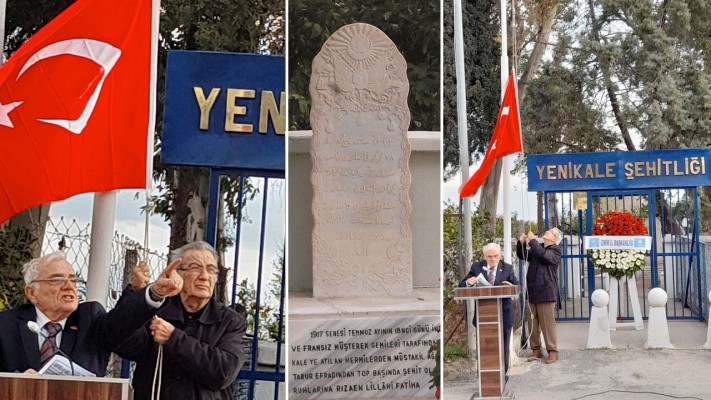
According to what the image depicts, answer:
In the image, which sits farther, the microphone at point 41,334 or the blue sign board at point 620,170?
the blue sign board at point 620,170

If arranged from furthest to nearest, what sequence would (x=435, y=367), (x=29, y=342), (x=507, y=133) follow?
(x=507, y=133) → (x=435, y=367) → (x=29, y=342)

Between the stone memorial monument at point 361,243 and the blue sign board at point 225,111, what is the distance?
→ 1062 mm

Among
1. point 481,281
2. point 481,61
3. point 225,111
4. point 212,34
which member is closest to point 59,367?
point 225,111

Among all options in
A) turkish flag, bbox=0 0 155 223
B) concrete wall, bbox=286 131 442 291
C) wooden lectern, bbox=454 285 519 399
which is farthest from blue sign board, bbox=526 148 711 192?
turkish flag, bbox=0 0 155 223

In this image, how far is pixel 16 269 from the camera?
509cm

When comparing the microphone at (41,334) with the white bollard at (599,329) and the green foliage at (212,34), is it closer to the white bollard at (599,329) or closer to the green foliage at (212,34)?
the green foliage at (212,34)

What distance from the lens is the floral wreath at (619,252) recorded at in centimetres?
874

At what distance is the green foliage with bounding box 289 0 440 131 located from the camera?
5.58 meters

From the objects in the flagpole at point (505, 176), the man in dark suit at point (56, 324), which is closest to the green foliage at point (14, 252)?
the man in dark suit at point (56, 324)

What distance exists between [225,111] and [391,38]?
7.32ft

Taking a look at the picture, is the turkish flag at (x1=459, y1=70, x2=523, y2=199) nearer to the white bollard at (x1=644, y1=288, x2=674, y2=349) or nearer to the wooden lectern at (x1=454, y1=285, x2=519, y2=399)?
the wooden lectern at (x1=454, y1=285, x2=519, y2=399)

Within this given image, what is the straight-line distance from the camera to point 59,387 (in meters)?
2.66

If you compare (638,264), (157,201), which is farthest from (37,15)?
(638,264)

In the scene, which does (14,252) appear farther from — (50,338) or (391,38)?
(391,38)
